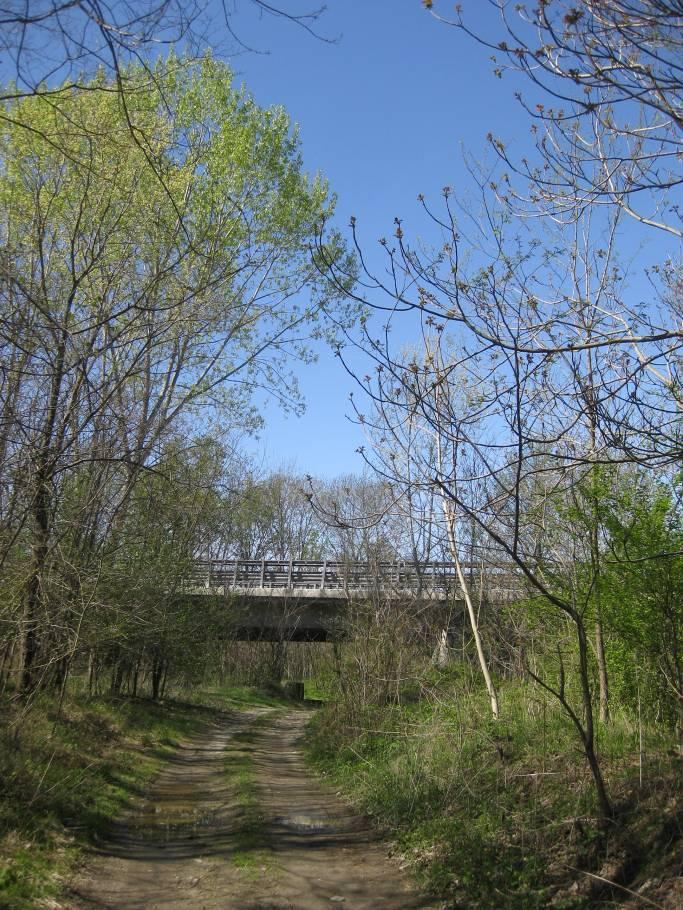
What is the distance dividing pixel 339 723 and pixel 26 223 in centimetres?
1057

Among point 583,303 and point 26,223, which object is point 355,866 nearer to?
point 583,303

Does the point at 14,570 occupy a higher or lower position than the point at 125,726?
higher

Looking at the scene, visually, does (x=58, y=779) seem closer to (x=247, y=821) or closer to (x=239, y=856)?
(x=247, y=821)

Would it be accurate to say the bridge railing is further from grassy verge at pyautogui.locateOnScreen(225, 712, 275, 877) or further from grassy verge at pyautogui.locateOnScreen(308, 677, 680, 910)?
grassy verge at pyautogui.locateOnScreen(225, 712, 275, 877)

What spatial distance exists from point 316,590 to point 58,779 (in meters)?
26.2

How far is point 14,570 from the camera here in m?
9.80

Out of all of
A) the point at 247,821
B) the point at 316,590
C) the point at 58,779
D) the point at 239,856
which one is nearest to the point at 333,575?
the point at 316,590

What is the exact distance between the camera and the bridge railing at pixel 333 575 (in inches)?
593

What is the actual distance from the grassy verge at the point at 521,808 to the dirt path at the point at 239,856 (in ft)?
1.41

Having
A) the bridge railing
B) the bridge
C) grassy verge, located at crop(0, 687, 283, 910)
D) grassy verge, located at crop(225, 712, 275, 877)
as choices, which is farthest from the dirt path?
the bridge railing

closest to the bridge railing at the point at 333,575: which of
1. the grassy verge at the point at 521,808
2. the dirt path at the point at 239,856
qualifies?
the grassy verge at the point at 521,808

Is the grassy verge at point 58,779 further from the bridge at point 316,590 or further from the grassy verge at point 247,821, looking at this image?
the bridge at point 316,590

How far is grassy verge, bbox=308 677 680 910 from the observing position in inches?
237

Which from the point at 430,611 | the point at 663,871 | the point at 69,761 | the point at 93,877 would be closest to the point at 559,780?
the point at 663,871
